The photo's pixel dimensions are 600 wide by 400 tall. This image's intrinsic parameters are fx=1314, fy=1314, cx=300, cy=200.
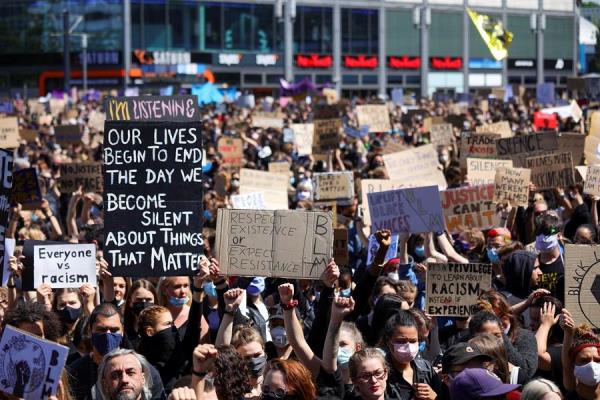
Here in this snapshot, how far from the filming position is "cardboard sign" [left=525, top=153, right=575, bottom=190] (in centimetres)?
1410

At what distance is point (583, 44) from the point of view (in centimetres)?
10156

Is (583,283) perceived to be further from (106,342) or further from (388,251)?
(388,251)

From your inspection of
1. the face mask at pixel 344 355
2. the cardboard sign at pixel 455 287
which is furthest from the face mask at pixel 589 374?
the cardboard sign at pixel 455 287

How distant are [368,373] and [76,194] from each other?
8790mm

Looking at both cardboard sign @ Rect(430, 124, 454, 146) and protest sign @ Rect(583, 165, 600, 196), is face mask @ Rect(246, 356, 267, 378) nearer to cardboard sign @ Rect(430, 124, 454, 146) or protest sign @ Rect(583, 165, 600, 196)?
protest sign @ Rect(583, 165, 600, 196)

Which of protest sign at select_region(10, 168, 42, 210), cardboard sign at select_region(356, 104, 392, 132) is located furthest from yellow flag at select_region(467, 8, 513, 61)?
protest sign at select_region(10, 168, 42, 210)

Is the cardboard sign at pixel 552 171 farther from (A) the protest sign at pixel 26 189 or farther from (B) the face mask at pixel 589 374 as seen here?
(B) the face mask at pixel 589 374

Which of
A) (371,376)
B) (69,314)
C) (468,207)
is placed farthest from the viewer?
(468,207)

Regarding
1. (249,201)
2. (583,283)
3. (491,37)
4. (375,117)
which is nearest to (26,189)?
(249,201)

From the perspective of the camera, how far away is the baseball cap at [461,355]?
20.8 ft

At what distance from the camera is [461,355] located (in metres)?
6.37

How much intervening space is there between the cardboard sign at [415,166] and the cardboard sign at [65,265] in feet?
22.2

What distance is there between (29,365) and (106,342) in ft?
4.31

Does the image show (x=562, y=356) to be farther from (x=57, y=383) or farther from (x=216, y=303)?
(x=57, y=383)
